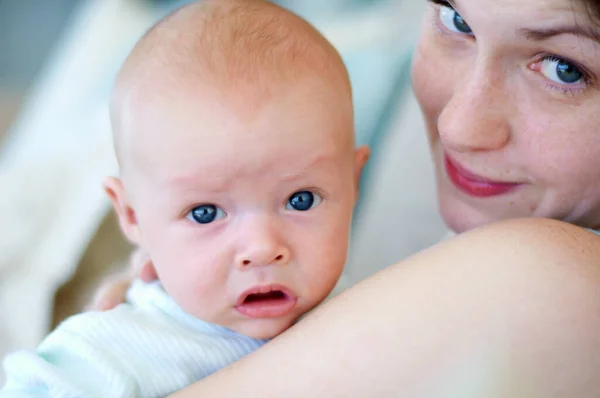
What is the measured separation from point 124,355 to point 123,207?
0.24m

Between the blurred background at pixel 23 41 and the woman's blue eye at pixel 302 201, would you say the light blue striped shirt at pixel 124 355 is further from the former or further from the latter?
the blurred background at pixel 23 41

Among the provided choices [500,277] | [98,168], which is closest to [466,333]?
[500,277]

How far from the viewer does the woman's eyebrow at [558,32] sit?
34.2 inches

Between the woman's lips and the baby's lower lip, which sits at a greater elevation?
the woman's lips

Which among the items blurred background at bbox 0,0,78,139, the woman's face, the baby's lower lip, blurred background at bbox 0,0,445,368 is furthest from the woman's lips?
blurred background at bbox 0,0,78,139

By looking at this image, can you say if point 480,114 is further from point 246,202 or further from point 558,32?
point 246,202

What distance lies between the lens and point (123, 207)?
1.10 meters

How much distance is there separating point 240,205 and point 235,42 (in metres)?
0.22

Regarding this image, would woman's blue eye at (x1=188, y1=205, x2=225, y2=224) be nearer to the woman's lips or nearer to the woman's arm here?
the woman's arm

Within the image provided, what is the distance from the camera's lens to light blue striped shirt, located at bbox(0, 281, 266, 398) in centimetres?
94

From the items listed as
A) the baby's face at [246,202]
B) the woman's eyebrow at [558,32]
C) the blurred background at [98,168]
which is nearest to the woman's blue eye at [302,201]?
the baby's face at [246,202]

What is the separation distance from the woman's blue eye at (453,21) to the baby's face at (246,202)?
248mm

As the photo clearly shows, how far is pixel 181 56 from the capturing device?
96 centimetres

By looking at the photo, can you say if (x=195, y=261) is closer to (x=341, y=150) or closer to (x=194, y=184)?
(x=194, y=184)
